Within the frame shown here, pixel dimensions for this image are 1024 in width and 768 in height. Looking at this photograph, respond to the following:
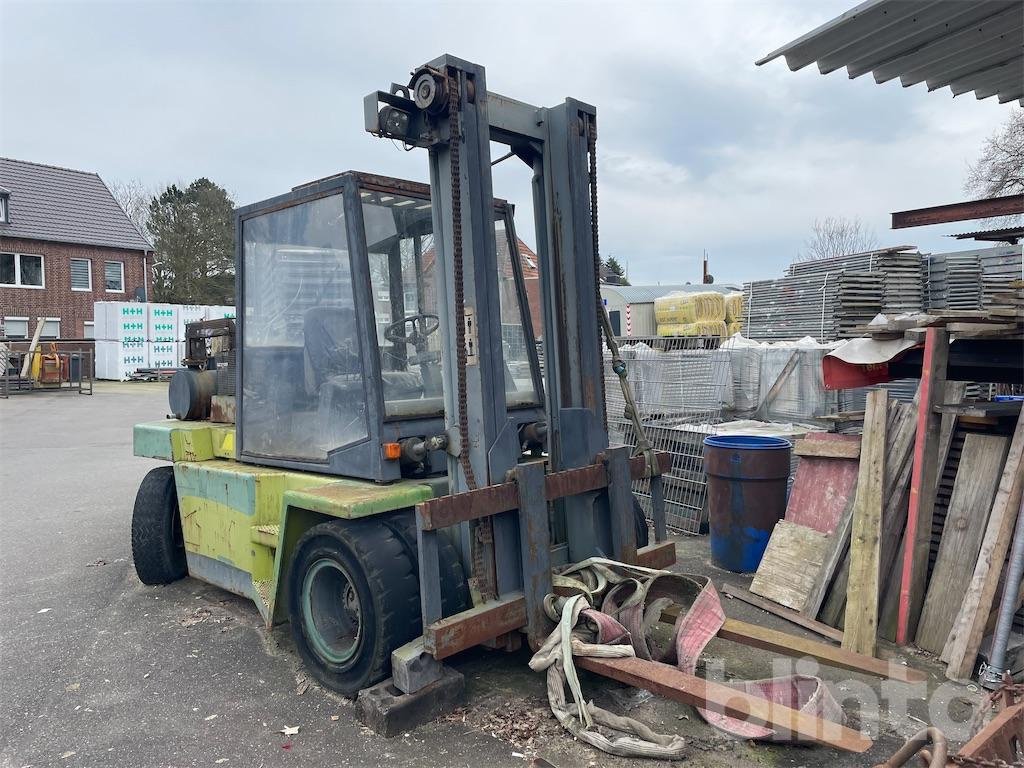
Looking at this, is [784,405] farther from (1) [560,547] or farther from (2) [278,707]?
(2) [278,707]

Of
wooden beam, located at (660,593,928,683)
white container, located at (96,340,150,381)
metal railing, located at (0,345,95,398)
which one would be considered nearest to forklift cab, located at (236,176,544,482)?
wooden beam, located at (660,593,928,683)

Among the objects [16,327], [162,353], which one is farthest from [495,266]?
[16,327]

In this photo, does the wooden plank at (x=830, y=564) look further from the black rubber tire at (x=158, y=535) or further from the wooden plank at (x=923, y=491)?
the black rubber tire at (x=158, y=535)

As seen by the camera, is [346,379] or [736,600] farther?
[736,600]

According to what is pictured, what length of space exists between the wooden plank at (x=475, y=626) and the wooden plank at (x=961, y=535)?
8.10 ft

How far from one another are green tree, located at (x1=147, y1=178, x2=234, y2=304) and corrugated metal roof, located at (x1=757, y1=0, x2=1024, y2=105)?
124 ft

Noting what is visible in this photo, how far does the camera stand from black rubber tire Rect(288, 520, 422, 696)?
3605mm

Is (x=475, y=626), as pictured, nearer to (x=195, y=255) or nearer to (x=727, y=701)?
(x=727, y=701)

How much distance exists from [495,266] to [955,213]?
596cm

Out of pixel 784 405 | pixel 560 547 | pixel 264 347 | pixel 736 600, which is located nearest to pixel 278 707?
pixel 560 547

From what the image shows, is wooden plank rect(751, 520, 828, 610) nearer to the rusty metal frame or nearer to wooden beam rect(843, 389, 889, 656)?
wooden beam rect(843, 389, 889, 656)

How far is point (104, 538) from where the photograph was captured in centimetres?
745

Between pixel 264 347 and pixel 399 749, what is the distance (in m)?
2.61

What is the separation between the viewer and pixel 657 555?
4.49 metres
